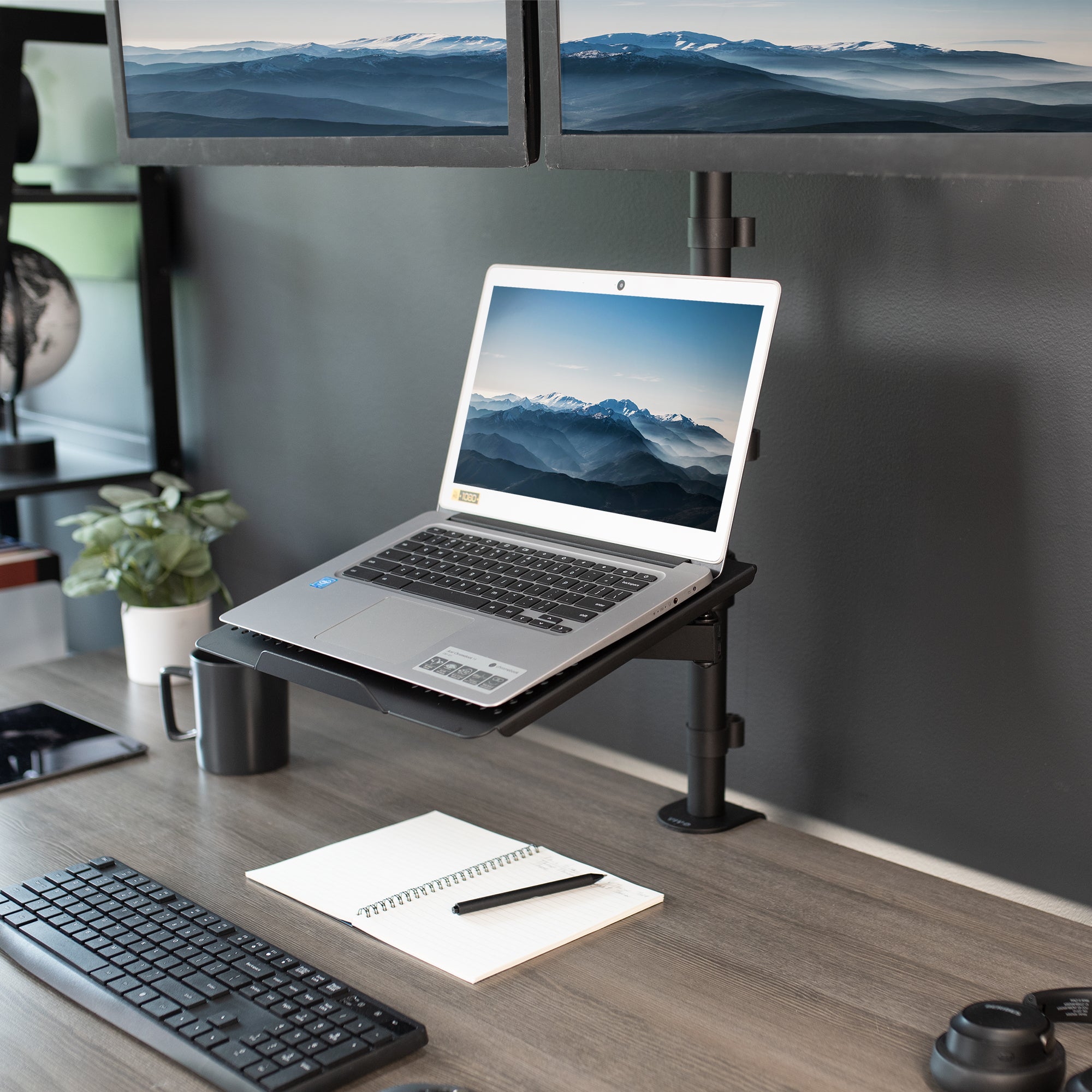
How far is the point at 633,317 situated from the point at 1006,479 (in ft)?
1.06

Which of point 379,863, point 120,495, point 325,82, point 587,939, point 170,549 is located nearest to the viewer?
point 587,939

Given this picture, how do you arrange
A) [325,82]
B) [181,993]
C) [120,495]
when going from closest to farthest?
[181,993] < [325,82] < [120,495]

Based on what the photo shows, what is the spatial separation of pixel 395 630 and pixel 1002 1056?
1.74ft

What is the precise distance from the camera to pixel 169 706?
1324 mm

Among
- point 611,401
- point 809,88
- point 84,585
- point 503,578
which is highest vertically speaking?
point 809,88

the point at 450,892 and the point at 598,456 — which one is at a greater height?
the point at 598,456

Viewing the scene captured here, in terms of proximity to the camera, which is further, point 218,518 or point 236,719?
point 218,518

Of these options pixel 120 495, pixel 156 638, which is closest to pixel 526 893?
pixel 156 638

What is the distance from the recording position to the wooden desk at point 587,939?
0.81m

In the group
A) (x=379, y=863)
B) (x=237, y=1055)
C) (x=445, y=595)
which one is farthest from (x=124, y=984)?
(x=445, y=595)

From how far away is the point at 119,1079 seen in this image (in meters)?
0.79

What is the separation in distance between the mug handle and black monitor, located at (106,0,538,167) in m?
0.50

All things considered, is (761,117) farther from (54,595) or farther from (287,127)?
(54,595)

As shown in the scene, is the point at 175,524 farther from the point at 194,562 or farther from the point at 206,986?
the point at 206,986
